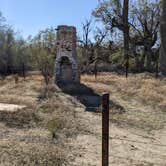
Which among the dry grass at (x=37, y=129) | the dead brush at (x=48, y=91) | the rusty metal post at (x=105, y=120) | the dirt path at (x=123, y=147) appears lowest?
the dirt path at (x=123, y=147)

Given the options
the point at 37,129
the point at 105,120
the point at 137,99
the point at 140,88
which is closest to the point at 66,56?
the point at 140,88

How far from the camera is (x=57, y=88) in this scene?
1872 cm

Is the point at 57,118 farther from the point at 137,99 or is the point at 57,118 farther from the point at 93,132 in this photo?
the point at 137,99

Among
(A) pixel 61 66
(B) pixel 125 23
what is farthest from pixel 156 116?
(B) pixel 125 23

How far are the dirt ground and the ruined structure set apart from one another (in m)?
1.56

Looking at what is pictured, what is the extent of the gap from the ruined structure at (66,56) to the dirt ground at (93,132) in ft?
5.12

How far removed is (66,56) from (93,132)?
10.0 meters

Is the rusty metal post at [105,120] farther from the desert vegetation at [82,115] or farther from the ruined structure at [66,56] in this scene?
the ruined structure at [66,56]

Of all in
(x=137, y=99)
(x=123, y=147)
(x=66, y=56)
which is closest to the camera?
(x=123, y=147)

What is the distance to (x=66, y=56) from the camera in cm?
2028

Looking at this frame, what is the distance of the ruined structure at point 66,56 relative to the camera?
20031 millimetres

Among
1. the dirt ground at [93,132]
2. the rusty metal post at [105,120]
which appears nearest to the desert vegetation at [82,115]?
the dirt ground at [93,132]

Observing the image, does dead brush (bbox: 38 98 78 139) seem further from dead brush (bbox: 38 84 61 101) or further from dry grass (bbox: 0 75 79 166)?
dead brush (bbox: 38 84 61 101)

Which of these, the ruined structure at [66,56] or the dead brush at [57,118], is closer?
the dead brush at [57,118]
